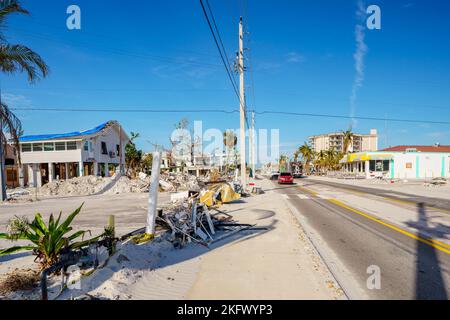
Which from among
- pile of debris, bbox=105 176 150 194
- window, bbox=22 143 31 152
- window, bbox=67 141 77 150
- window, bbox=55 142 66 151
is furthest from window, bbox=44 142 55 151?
pile of debris, bbox=105 176 150 194

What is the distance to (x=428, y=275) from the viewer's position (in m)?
5.01

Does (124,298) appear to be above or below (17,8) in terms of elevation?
below

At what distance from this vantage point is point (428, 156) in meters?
48.1

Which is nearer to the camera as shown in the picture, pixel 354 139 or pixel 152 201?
pixel 152 201

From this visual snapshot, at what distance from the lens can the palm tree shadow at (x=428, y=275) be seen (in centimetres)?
429

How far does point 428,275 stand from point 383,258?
1042mm

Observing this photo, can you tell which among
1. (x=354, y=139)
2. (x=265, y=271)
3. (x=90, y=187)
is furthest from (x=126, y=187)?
(x=354, y=139)

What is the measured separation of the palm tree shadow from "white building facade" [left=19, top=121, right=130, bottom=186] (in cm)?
3203

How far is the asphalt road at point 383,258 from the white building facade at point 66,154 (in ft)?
97.3

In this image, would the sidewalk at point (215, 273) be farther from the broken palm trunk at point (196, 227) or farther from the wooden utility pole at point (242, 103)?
the wooden utility pole at point (242, 103)

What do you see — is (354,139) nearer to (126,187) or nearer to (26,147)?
(126,187)

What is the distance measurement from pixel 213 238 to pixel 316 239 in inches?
118
